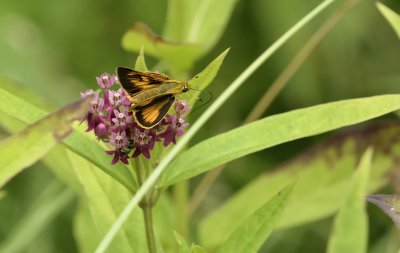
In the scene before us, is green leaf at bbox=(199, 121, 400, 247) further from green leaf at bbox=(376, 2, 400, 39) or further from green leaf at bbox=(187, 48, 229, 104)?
green leaf at bbox=(187, 48, 229, 104)

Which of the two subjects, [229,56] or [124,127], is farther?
[229,56]

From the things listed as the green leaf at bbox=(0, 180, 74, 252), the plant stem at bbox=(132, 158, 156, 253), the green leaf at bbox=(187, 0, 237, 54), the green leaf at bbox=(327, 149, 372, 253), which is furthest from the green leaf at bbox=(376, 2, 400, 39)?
the green leaf at bbox=(0, 180, 74, 252)

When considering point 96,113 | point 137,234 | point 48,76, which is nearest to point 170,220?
point 137,234

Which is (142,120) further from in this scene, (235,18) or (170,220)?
(235,18)

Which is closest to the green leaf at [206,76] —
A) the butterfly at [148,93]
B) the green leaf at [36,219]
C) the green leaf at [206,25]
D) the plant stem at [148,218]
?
the butterfly at [148,93]

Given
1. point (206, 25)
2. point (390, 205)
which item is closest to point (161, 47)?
point (206, 25)

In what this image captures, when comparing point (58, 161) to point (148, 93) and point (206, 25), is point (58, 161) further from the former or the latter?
point (148, 93)
